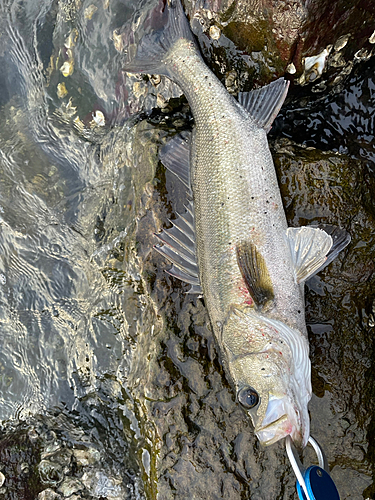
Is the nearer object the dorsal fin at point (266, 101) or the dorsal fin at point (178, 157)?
the dorsal fin at point (266, 101)

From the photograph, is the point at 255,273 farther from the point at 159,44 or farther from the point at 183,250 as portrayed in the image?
the point at 159,44

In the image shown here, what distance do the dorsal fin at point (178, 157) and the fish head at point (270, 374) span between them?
148 cm

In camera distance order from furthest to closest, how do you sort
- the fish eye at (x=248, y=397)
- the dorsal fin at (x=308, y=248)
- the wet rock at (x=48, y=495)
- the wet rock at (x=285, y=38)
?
the wet rock at (x=48, y=495) < the wet rock at (x=285, y=38) < the dorsal fin at (x=308, y=248) < the fish eye at (x=248, y=397)

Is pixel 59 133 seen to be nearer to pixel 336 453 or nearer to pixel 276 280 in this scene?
pixel 276 280

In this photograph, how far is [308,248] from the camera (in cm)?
344

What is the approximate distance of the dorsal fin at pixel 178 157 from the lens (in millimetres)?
3846

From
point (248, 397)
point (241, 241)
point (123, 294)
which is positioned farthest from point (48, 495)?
point (241, 241)

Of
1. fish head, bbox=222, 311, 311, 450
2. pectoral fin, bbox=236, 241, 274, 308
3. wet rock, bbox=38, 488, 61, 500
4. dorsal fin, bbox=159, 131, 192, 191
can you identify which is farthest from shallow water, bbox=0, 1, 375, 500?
pectoral fin, bbox=236, 241, 274, 308

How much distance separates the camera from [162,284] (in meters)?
4.10

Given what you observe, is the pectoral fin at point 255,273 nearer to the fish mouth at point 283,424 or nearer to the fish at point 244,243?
the fish at point 244,243

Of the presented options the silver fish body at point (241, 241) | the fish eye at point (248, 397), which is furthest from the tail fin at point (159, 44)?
the fish eye at point (248, 397)

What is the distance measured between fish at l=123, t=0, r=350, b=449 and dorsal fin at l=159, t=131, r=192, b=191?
1cm

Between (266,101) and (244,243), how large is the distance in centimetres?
144

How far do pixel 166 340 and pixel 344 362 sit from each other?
1.79m
